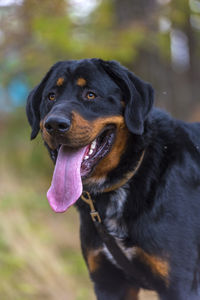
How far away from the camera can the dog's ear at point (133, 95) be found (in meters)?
2.98

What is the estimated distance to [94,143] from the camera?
3027 mm

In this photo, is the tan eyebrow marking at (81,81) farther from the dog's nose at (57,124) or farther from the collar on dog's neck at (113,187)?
the collar on dog's neck at (113,187)

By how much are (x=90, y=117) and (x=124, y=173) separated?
1.54ft

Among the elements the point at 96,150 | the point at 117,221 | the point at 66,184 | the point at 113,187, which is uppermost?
the point at 96,150

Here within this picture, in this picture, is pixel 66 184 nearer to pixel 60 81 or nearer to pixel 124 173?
pixel 124 173

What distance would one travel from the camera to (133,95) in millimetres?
3029

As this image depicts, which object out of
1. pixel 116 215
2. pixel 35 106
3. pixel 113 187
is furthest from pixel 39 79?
pixel 116 215

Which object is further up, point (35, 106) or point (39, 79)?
point (35, 106)

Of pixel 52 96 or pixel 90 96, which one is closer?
pixel 90 96

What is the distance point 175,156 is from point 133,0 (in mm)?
5416

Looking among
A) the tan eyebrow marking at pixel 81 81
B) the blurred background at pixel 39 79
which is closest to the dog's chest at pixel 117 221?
the tan eyebrow marking at pixel 81 81

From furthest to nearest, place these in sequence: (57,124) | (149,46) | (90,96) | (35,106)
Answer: (149,46) → (35,106) → (90,96) → (57,124)

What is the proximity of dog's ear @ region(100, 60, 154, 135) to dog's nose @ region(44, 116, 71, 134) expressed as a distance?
424mm

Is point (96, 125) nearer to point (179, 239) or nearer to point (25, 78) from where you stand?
point (179, 239)
